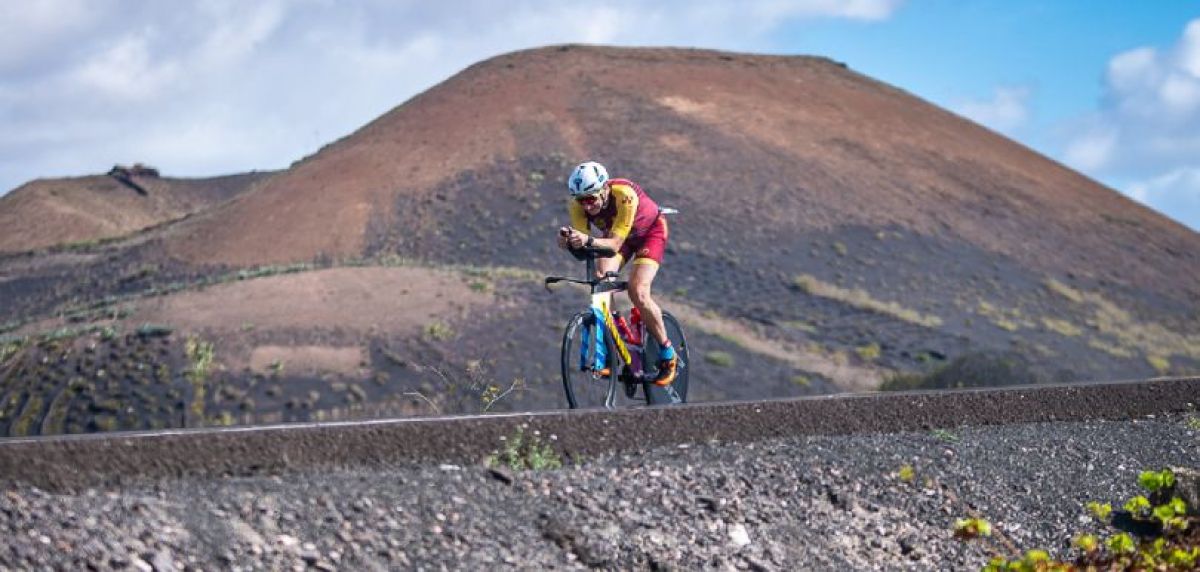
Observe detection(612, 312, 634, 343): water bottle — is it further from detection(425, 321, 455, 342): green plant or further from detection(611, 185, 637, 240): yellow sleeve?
detection(425, 321, 455, 342): green plant

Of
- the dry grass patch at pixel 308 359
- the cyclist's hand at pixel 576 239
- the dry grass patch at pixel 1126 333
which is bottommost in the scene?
the dry grass patch at pixel 308 359

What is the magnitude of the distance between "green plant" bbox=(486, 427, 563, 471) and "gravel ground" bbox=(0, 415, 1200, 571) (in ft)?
0.46

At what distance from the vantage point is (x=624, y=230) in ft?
34.1

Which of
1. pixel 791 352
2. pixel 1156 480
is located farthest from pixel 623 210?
pixel 791 352

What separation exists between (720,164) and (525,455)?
4339cm

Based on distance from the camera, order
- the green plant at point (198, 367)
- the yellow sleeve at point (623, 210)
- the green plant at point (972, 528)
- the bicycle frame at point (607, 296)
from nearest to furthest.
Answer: the green plant at point (972, 528), the yellow sleeve at point (623, 210), the bicycle frame at point (607, 296), the green plant at point (198, 367)

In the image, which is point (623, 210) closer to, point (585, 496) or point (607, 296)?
point (607, 296)

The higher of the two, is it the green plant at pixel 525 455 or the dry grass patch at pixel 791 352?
the dry grass patch at pixel 791 352

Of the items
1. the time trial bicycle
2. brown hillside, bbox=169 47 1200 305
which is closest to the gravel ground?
the time trial bicycle

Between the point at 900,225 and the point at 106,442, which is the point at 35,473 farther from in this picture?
the point at 900,225

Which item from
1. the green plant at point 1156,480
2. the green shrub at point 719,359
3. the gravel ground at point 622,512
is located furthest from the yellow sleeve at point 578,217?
the green shrub at point 719,359

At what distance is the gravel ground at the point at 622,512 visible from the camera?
20.2 feet

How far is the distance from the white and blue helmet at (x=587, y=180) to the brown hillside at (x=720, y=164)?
121 feet

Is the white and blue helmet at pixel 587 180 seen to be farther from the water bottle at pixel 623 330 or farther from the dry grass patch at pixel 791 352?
the dry grass patch at pixel 791 352
